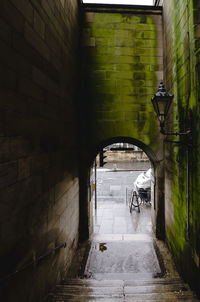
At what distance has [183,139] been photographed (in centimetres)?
384

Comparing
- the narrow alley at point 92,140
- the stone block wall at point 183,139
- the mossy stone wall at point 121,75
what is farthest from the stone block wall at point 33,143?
the stone block wall at point 183,139

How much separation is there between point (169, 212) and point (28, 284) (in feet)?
12.5

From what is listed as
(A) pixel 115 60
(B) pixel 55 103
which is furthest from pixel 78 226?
(A) pixel 115 60

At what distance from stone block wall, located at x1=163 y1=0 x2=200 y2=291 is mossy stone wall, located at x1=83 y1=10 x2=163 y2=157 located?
53 centimetres

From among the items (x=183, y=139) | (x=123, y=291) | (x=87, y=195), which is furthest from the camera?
(x=87, y=195)

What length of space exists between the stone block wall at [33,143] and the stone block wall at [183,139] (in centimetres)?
240

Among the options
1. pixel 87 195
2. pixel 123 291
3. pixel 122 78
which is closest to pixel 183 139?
pixel 122 78

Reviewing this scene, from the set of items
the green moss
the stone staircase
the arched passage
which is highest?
the green moss

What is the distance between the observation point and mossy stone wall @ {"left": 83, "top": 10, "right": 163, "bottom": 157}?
18.3 ft

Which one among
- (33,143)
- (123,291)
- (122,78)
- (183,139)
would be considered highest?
(122,78)

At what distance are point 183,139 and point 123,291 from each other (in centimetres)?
297

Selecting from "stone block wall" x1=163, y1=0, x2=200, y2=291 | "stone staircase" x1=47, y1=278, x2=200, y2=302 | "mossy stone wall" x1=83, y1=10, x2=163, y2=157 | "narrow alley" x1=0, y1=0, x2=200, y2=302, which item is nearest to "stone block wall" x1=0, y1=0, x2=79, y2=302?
"narrow alley" x1=0, y1=0, x2=200, y2=302

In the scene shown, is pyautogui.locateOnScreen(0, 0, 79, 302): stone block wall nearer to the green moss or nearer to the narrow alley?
the narrow alley

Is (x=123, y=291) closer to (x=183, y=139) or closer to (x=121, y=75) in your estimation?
(x=183, y=139)
